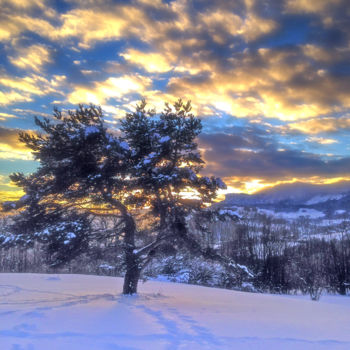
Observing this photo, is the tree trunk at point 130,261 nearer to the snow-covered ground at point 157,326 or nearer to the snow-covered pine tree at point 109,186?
the snow-covered pine tree at point 109,186

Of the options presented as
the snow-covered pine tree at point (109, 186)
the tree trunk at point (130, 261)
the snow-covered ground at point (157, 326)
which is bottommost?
the snow-covered ground at point (157, 326)

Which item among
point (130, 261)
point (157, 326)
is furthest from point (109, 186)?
point (157, 326)

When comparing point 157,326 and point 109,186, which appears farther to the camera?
point 109,186

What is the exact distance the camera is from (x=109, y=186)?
9734mm

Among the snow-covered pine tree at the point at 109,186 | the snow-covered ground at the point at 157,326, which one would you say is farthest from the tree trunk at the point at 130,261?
the snow-covered ground at the point at 157,326

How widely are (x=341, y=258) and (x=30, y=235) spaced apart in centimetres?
2826

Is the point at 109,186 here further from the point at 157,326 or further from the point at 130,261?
the point at 157,326

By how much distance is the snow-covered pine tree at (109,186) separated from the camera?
9305 millimetres

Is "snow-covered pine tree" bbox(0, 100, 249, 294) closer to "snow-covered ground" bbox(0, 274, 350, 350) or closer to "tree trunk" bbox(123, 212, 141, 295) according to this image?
"tree trunk" bbox(123, 212, 141, 295)

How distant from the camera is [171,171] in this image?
31.3ft

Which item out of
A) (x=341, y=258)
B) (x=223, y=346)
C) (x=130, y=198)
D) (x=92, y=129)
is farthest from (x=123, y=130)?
(x=341, y=258)

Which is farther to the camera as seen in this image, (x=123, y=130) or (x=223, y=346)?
(x=123, y=130)

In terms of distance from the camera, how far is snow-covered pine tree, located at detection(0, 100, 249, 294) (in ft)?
30.5

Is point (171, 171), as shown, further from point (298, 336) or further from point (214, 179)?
point (298, 336)
